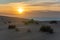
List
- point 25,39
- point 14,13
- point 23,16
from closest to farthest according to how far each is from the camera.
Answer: point 25,39 < point 23,16 < point 14,13

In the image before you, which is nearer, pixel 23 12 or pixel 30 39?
pixel 30 39

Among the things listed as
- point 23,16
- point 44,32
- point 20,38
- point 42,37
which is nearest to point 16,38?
point 20,38

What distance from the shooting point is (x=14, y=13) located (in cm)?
6322

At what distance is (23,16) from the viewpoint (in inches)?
2271

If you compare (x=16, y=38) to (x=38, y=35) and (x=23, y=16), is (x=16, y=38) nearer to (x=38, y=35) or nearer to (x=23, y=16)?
(x=38, y=35)

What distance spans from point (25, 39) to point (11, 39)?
1.27m

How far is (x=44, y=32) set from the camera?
26547 millimetres

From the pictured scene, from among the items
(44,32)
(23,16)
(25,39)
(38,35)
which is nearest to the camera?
(25,39)

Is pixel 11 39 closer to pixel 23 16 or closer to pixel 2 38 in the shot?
pixel 2 38

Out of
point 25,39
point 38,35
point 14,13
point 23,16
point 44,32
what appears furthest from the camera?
point 14,13

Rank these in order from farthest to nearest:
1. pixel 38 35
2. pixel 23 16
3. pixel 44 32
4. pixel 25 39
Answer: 1. pixel 23 16
2. pixel 44 32
3. pixel 38 35
4. pixel 25 39

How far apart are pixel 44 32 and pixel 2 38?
575 cm

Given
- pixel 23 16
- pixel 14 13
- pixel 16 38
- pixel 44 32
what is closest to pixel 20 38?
pixel 16 38

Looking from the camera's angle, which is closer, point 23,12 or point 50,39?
point 50,39
